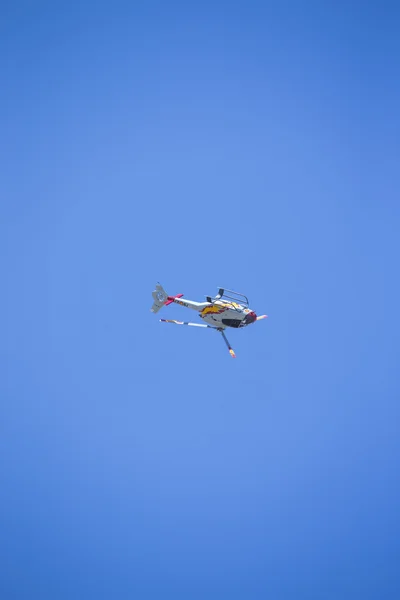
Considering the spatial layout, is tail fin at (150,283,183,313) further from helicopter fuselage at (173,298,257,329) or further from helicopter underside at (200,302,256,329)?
helicopter underside at (200,302,256,329)

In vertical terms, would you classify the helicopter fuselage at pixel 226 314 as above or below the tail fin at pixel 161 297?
below

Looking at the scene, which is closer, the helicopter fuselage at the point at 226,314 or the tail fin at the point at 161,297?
the helicopter fuselage at the point at 226,314

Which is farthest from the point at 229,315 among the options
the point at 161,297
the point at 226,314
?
the point at 161,297

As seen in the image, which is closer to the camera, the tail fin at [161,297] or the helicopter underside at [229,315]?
the helicopter underside at [229,315]

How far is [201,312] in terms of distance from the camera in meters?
35.3

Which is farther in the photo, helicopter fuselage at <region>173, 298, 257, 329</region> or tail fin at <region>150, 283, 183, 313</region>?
→ tail fin at <region>150, 283, 183, 313</region>

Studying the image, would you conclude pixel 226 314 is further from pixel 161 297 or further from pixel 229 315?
pixel 161 297

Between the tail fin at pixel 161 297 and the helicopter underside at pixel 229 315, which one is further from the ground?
the tail fin at pixel 161 297

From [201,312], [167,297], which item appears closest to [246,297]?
[201,312]

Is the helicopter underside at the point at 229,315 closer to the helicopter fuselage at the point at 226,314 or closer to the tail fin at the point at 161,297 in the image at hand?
the helicopter fuselage at the point at 226,314

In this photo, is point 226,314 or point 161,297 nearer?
point 226,314

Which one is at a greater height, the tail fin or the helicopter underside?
the tail fin

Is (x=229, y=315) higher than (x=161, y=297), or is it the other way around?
(x=161, y=297)

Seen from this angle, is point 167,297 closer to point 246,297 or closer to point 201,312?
point 201,312
